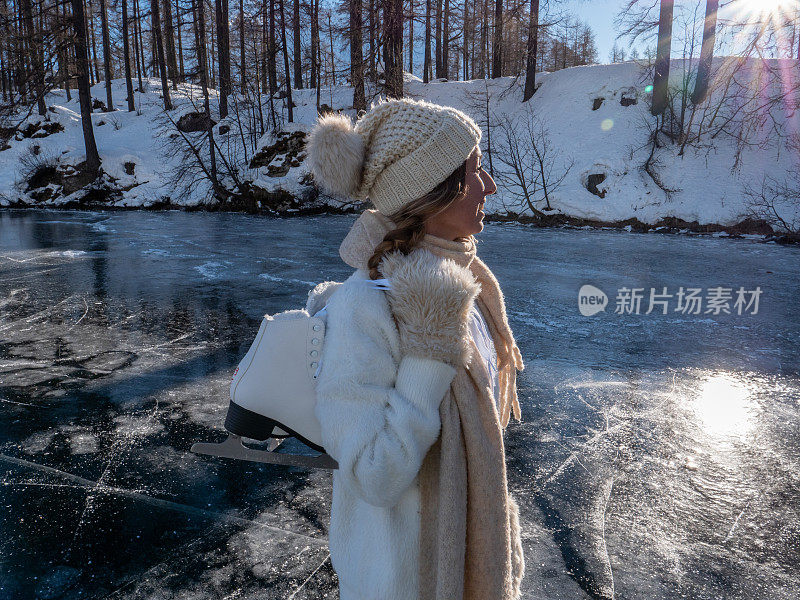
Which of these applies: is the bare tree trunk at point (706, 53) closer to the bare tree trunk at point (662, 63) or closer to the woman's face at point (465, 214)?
the bare tree trunk at point (662, 63)

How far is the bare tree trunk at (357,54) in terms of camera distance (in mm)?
21000

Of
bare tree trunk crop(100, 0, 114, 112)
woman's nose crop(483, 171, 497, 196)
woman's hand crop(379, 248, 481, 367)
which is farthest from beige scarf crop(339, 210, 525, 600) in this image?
bare tree trunk crop(100, 0, 114, 112)

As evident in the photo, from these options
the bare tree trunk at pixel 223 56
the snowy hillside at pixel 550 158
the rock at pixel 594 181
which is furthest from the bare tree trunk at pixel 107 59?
the rock at pixel 594 181

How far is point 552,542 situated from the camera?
264 cm

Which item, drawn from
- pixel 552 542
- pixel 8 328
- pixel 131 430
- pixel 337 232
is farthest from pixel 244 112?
pixel 552 542

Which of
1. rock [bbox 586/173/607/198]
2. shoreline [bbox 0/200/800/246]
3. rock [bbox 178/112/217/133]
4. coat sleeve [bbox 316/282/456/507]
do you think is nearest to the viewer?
coat sleeve [bbox 316/282/456/507]

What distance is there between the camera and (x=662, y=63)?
18500 mm

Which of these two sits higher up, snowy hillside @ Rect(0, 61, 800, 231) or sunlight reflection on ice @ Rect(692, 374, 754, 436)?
snowy hillside @ Rect(0, 61, 800, 231)

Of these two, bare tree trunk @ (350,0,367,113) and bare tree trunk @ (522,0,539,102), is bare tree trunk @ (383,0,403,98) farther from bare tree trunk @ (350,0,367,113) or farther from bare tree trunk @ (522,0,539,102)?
bare tree trunk @ (522,0,539,102)

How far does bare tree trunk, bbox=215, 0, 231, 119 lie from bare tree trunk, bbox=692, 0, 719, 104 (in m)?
16.4

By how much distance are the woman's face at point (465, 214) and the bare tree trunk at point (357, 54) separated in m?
20.4

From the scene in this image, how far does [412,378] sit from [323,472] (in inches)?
84.8

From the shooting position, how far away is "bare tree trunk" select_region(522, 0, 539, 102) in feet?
71.1

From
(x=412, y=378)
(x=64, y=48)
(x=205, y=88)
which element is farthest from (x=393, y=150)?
(x=64, y=48)
